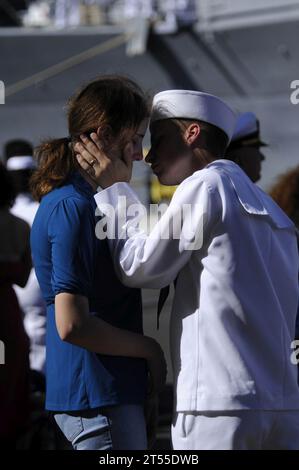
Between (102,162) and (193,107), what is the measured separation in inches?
11.6

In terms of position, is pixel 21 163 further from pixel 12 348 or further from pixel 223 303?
pixel 223 303

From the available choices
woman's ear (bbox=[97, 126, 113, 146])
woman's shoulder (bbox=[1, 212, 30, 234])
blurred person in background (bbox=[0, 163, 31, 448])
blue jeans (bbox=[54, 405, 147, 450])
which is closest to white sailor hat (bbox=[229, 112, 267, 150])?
blurred person in background (bbox=[0, 163, 31, 448])

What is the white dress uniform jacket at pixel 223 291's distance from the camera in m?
2.41

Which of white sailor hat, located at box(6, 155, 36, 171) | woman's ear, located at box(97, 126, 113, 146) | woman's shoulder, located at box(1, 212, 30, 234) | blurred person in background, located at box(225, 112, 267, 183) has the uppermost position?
white sailor hat, located at box(6, 155, 36, 171)

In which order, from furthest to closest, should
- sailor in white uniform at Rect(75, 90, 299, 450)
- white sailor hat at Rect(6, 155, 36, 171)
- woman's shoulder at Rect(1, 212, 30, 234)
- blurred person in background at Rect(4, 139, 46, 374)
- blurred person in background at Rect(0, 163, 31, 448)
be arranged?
white sailor hat at Rect(6, 155, 36, 171), blurred person in background at Rect(4, 139, 46, 374), woman's shoulder at Rect(1, 212, 30, 234), blurred person in background at Rect(0, 163, 31, 448), sailor in white uniform at Rect(75, 90, 299, 450)

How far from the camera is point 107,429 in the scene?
2.54 m

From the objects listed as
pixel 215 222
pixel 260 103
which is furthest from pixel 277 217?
pixel 260 103

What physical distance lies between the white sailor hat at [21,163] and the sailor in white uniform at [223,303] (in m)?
3.56

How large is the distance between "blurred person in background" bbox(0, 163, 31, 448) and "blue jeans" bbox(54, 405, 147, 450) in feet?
6.29

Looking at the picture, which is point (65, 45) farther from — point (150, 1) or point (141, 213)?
point (141, 213)

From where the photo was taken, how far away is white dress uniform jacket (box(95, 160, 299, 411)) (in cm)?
241

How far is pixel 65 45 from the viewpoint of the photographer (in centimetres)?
2623

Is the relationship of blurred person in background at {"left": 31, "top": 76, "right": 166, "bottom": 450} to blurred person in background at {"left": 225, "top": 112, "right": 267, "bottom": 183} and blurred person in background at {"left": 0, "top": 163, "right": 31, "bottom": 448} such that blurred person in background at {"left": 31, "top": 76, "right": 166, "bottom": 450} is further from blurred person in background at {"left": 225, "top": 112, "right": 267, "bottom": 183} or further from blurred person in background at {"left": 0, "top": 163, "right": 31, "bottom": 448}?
blurred person in background at {"left": 0, "top": 163, "right": 31, "bottom": 448}

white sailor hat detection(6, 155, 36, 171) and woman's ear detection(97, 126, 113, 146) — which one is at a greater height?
white sailor hat detection(6, 155, 36, 171)
